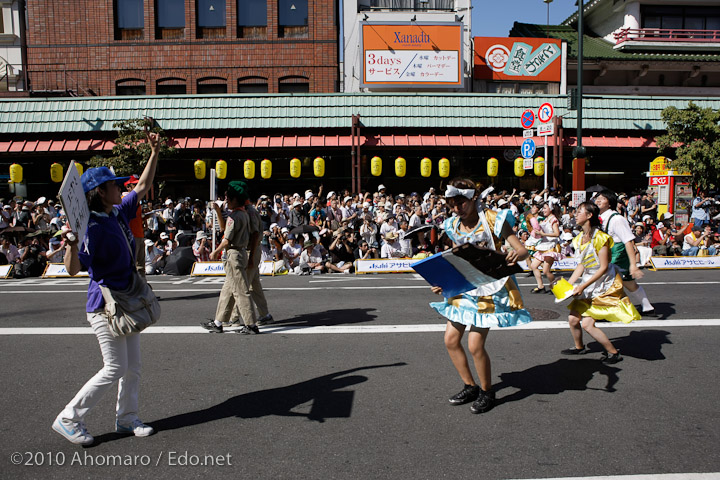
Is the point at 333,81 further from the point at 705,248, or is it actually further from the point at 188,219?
the point at 705,248

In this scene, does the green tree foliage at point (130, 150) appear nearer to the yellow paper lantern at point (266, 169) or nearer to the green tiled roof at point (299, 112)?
the green tiled roof at point (299, 112)

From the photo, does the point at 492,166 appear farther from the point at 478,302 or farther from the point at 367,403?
the point at 367,403

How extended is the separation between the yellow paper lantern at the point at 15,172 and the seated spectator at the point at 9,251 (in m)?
8.51

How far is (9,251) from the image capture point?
14117mm

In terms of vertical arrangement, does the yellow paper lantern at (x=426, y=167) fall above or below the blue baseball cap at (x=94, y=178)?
above

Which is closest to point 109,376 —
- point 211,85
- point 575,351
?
point 575,351

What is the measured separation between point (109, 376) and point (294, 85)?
80.8 ft

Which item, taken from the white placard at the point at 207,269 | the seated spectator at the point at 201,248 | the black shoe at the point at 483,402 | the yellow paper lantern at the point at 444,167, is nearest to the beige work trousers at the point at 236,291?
the black shoe at the point at 483,402

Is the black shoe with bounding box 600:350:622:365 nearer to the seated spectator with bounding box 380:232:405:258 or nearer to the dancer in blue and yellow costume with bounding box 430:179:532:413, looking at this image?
the dancer in blue and yellow costume with bounding box 430:179:532:413

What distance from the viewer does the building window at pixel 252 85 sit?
2700cm

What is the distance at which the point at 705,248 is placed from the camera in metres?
14.7

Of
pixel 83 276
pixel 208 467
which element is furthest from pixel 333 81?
pixel 208 467

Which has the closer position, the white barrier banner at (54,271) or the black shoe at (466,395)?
the black shoe at (466,395)

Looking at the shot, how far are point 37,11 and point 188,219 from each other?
50.7ft
